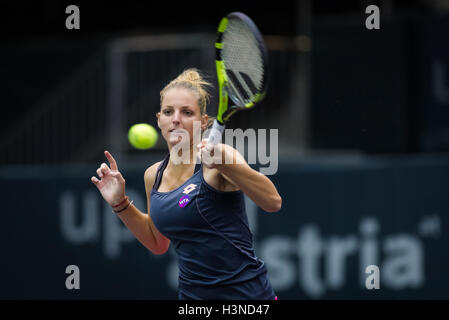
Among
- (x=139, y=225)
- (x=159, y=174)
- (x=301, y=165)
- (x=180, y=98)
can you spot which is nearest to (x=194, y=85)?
(x=180, y=98)

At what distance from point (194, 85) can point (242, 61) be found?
0.29 meters

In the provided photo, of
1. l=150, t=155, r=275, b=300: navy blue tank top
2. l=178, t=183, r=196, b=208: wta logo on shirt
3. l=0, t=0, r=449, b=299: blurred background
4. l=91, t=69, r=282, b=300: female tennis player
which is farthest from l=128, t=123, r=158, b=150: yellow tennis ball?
l=0, t=0, r=449, b=299: blurred background

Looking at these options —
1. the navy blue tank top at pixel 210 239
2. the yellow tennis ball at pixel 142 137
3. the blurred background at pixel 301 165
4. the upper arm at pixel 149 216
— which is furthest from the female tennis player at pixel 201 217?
the blurred background at pixel 301 165

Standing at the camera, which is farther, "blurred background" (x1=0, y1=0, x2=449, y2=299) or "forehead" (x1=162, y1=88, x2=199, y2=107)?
"blurred background" (x1=0, y1=0, x2=449, y2=299)

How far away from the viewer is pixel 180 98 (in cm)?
340

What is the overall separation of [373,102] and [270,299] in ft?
14.0

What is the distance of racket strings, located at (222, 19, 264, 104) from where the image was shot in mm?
3121

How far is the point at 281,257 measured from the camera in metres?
7.38

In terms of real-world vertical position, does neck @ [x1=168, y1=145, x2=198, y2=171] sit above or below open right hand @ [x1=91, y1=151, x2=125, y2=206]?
above

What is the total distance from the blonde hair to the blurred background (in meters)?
3.95

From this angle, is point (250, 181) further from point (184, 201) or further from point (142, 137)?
point (142, 137)

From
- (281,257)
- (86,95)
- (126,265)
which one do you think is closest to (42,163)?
(86,95)

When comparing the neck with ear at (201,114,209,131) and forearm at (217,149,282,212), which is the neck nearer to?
ear at (201,114,209,131)

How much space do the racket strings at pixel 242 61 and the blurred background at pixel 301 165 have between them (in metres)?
4.15
